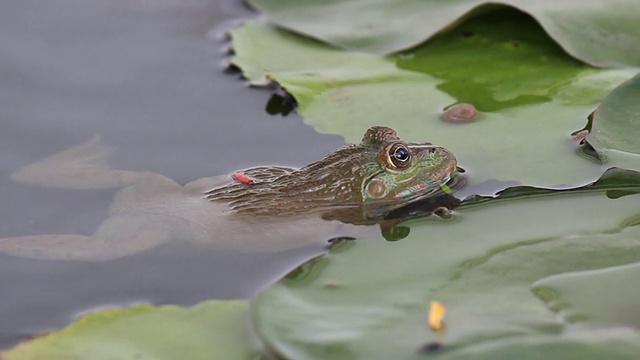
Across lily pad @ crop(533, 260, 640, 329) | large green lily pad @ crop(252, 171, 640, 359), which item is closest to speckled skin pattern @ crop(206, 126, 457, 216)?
large green lily pad @ crop(252, 171, 640, 359)

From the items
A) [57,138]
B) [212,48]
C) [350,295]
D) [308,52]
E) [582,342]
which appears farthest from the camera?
[212,48]

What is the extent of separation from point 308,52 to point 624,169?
1.97 meters

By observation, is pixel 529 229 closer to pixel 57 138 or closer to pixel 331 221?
pixel 331 221

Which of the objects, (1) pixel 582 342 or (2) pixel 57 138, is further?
(2) pixel 57 138

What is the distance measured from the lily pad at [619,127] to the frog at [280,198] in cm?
61

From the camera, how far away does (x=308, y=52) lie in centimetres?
523

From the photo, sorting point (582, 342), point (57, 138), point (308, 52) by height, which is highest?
point (308, 52)

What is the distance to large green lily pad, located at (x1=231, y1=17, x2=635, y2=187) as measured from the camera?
4.12 meters

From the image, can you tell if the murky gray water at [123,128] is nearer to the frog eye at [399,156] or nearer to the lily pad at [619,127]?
the frog eye at [399,156]

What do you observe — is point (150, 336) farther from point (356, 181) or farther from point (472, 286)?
point (356, 181)

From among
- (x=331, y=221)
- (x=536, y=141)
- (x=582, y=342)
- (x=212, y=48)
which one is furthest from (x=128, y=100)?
(x=582, y=342)

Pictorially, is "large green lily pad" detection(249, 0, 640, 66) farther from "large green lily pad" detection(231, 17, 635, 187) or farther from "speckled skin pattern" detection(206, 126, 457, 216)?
"speckled skin pattern" detection(206, 126, 457, 216)

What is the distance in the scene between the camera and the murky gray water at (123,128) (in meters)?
3.66

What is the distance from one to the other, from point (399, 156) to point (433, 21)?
1060 mm
